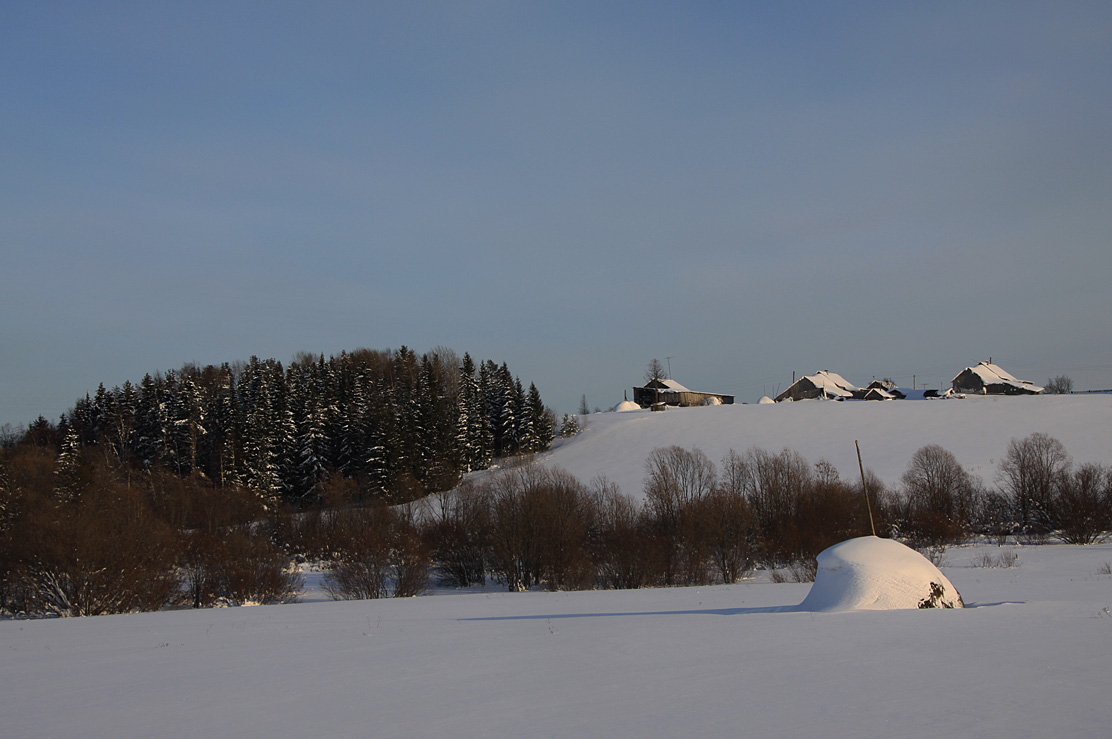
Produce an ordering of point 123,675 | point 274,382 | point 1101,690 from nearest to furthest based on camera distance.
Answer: point 1101,690, point 123,675, point 274,382

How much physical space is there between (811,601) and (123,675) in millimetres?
12522

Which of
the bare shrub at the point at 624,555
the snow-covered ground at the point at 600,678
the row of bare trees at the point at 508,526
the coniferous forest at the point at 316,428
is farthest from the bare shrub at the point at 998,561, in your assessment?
the coniferous forest at the point at 316,428

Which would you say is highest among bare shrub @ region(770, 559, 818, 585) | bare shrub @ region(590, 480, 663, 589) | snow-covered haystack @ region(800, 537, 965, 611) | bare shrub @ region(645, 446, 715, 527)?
bare shrub @ region(645, 446, 715, 527)

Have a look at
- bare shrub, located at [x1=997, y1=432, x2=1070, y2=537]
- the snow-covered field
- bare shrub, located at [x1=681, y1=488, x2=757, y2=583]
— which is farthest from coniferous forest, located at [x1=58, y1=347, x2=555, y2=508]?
the snow-covered field

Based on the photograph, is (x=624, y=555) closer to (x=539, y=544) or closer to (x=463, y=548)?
(x=539, y=544)

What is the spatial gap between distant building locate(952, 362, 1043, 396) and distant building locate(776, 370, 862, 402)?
14141 mm

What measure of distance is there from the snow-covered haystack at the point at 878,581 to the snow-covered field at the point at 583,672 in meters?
0.71

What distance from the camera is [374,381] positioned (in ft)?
293

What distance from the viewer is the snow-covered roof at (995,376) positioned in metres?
104

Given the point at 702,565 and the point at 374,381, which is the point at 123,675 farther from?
the point at 374,381

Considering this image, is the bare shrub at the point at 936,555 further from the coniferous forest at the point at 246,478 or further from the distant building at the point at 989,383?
the distant building at the point at 989,383

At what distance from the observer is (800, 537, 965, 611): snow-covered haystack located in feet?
47.0

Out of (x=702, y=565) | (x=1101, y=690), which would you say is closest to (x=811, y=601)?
(x=1101, y=690)

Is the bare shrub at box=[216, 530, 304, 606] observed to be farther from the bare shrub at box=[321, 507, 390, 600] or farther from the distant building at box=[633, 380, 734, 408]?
the distant building at box=[633, 380, 734, 408]
